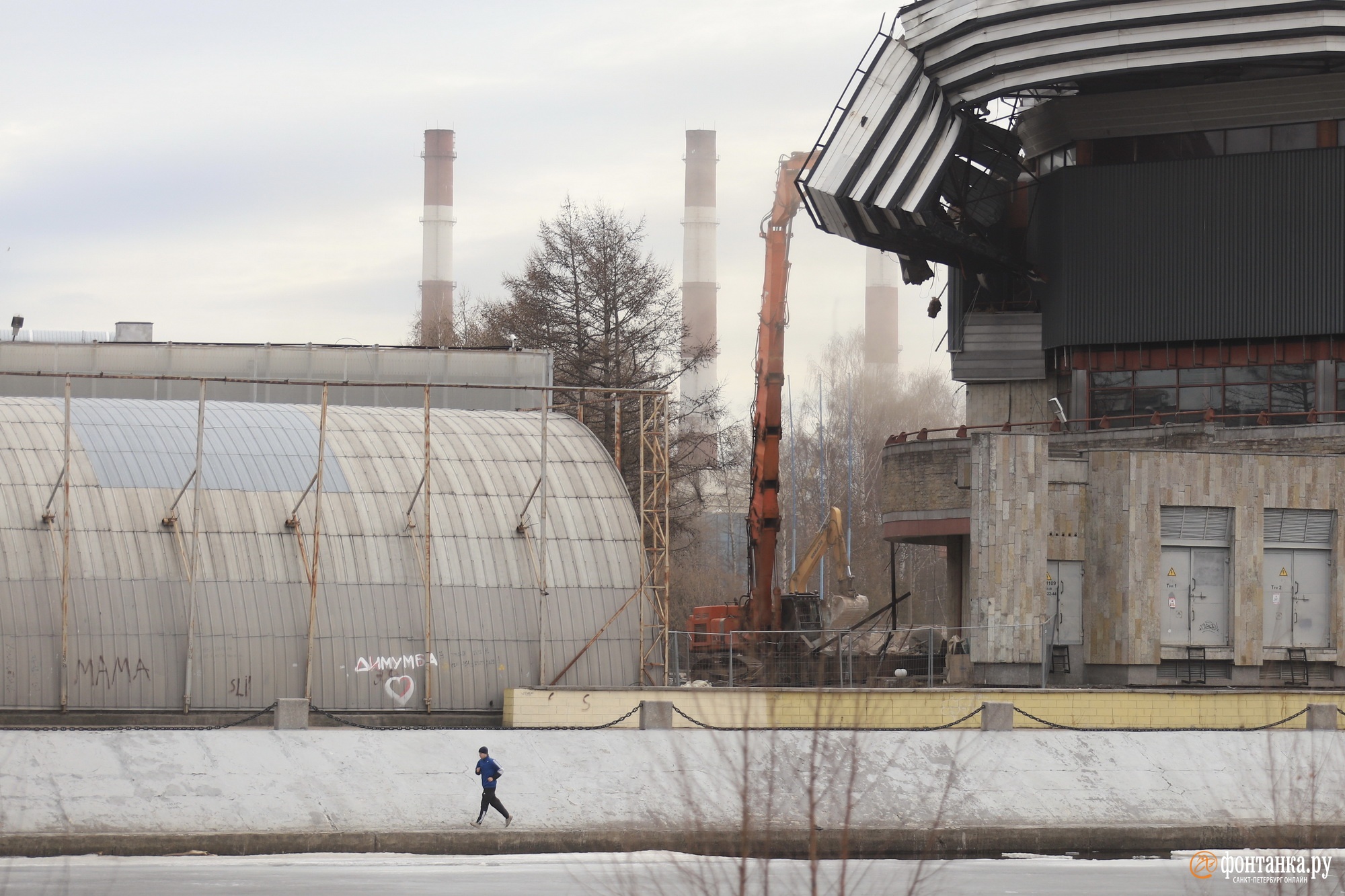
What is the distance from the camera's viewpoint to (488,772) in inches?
1145

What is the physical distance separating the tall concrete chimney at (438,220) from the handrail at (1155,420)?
2471 inches

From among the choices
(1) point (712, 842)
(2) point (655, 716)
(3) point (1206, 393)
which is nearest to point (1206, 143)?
(3) point (1206, 393)

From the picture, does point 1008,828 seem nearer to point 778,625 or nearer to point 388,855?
point 388,855

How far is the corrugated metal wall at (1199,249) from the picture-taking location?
4947 centimetres

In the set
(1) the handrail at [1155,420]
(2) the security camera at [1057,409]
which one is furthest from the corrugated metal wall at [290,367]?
(2) the security camera at [1057,409]

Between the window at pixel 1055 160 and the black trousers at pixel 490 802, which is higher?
the window at pixel 1055 160

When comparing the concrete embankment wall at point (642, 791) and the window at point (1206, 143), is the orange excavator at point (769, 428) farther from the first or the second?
the concrete embankment wall at point (642, 791)

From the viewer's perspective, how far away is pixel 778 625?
49906mm

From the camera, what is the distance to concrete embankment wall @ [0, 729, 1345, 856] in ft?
94.4

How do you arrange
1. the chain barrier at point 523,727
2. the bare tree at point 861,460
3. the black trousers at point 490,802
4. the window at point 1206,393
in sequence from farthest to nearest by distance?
the bare tree at point 861,460, the window at point 1206,393, the chain barrier at point 523,727, the black trousers at point 490,802

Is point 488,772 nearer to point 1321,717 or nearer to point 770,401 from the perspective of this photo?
point 1321,717

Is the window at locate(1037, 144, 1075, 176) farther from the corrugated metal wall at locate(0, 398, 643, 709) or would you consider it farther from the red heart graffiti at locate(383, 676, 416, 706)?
the red heart graffiti at locate(383, 676, 416, 706)

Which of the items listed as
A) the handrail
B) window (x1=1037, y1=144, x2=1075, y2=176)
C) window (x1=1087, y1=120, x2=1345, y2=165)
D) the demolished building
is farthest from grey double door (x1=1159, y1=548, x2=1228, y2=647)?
window (x1=1037, y1=144, x2=1075, y2=176)

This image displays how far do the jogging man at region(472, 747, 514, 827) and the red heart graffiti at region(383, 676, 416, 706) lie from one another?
8.42 meters
